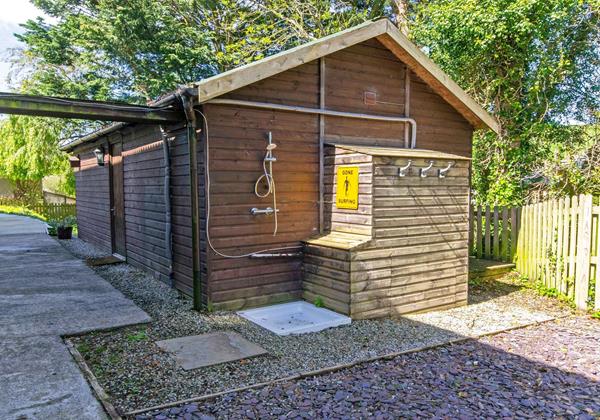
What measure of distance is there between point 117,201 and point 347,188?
18.2 ft

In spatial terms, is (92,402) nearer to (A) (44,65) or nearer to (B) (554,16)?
(B) (554,16)

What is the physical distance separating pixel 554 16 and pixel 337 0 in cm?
670

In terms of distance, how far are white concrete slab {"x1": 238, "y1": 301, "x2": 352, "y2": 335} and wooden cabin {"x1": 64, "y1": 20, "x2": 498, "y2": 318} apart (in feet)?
0.50

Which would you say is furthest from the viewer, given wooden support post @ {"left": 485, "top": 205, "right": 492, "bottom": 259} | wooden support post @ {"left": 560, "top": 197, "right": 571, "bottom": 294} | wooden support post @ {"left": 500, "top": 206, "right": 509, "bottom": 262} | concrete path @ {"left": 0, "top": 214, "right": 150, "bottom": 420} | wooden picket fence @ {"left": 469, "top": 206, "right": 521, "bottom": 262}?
wooden support post @ {"left": 485, "top": 205, "right": 492, "bottom": 259}

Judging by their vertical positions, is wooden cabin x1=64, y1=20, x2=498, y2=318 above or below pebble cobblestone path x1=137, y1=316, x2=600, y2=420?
above

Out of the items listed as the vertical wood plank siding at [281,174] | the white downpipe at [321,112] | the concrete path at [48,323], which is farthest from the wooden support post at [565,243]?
the concrete path at [48,323]

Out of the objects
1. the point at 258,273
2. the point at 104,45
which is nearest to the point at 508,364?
the point at 258,273

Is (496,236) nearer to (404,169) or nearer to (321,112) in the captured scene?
(404,169)

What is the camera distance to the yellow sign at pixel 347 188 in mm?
5535

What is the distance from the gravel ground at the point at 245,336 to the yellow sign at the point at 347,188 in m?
1.47

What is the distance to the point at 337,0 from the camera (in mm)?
13359

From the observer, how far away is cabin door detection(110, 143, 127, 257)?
880 centimetres

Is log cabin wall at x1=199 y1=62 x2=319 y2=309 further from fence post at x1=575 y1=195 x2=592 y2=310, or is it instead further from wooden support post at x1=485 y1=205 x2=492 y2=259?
wooden support post at x1=485 y1=205 x2=492 y2=259

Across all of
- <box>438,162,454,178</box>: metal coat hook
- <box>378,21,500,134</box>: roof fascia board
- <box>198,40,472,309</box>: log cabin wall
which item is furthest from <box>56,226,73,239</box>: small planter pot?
<box>438,162,454,178</box>: metal coat hook
